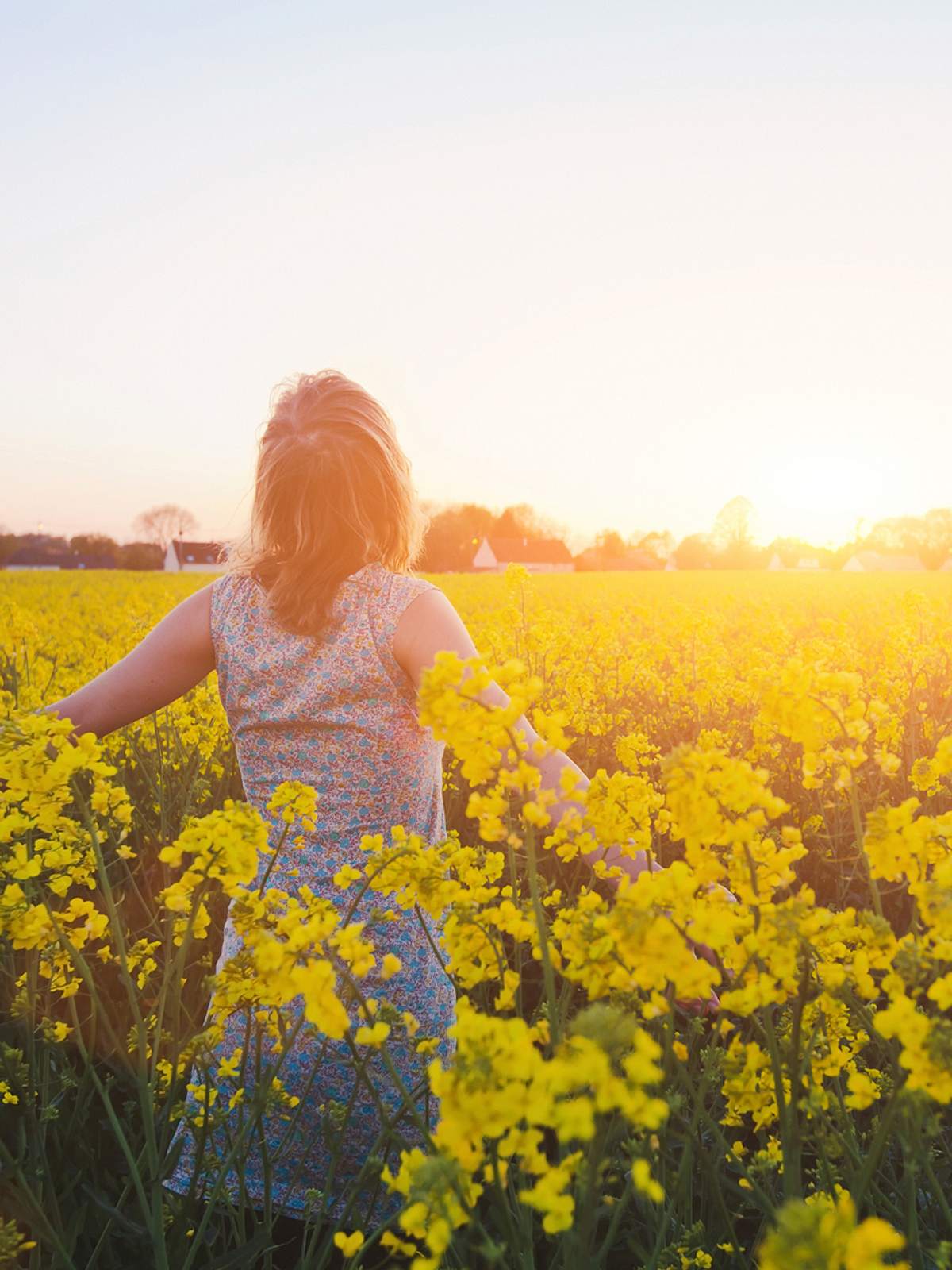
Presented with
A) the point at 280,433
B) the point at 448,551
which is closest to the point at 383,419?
the point at 280,433

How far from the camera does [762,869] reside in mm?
1176

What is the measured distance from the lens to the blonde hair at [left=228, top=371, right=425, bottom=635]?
2236 millimetres

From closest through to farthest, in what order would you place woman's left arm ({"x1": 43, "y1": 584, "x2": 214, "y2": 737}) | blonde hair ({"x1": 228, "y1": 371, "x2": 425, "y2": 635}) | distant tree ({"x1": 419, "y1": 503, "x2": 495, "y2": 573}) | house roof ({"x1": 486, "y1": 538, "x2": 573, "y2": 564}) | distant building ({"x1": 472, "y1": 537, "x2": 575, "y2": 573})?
blonde hair ({"x1": 228, "y1": 371, "x2": 425, "y2": 635})
woman's left arm ({"x1": 43, "y1": 584, "x2": 214, "y2": 737})
distant tree ({"x1": 419, "y1": 503, "x2": 495, "y2": 573})
distant building ({"x1": 472, "y1": 537, "x2": 575, "y2": 573})
house roof ({"x1": 486, "y1": 538, "x2": 573, "y2": 564})

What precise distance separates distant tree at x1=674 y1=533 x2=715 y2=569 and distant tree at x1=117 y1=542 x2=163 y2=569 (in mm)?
32218

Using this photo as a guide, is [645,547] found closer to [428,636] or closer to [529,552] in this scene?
[529,552]

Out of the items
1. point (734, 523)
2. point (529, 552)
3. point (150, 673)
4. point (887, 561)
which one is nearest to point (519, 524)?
point (529, 552)

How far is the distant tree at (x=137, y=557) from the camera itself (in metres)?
53.8

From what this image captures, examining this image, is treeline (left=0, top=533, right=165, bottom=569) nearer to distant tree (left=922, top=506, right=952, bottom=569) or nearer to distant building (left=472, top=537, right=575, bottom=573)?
distant building (left=472, top=537, right=575, bottom=573)

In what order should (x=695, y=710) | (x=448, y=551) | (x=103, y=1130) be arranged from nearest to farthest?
1. (x=103, y=1130)
2. (x=695, y=710)
3. (x=448, y=551)

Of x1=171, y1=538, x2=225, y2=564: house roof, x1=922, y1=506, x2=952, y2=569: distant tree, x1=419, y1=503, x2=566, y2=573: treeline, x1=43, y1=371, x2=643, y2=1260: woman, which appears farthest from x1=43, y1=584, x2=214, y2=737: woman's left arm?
x1=171, y1=538, x2=225, y2=564: house roof

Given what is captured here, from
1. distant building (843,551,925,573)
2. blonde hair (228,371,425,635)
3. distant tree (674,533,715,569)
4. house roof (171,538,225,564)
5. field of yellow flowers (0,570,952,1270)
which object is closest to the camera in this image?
field of yellow flowers (0,570,952,1270)

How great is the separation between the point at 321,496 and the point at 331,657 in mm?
392

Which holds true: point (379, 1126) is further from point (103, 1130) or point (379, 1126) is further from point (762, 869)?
point (762, 869)

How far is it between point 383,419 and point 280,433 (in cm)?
26
